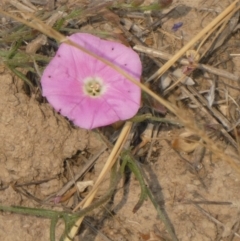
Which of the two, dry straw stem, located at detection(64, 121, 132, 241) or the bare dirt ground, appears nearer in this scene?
dry straw stem, located at detection(64, 121, 132, 241)

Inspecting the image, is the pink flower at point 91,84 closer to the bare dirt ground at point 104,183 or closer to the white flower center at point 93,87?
the white flower center at point 93,87

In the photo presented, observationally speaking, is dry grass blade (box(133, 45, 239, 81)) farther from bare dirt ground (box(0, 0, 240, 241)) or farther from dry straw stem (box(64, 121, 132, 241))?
dry straw stem (box(64, 121, 132, 241))

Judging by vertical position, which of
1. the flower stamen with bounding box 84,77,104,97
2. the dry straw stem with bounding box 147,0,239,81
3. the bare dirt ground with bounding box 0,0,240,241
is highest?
the dry straw stem with bounding box 147,0,239,81

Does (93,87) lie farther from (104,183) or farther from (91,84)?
(104,183)

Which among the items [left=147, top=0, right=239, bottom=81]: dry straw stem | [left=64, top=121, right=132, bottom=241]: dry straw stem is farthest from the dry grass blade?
[left=64, top=121, right=132, bottom=241]: dry straw stem

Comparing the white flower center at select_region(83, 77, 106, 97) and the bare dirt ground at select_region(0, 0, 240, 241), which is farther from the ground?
the white flower center at select_region(83, 77, 106, 97)

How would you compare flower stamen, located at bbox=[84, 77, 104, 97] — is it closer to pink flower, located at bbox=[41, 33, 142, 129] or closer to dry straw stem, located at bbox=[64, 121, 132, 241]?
pink flower, located at bbox=[41, 33, 142, 129]
